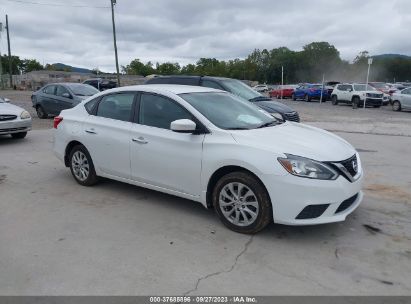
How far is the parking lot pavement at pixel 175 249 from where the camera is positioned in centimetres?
347

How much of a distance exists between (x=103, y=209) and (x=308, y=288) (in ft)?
9.62

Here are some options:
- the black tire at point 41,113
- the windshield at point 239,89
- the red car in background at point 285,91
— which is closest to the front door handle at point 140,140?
the windshield at point 239,89

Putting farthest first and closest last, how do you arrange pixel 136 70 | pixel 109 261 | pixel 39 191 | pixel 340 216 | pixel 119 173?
pixel 136 70
pixel 39 191
pixel 119 173
pixel 340 216
pixel 109 261

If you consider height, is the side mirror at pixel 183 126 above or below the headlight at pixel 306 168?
above

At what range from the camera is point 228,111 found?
5.27 m

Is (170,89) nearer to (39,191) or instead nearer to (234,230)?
(234,230)

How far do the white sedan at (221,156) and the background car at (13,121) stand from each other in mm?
4975

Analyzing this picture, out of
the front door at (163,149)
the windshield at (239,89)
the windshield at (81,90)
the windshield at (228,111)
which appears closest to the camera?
the front door at (163,149)

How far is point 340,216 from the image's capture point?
14.1 feet

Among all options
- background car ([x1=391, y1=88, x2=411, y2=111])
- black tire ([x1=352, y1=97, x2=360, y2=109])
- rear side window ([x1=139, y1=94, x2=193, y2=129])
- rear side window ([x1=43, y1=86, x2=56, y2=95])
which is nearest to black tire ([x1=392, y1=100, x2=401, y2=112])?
background car ([x1=391, y1=88, x2=411, y2=111])

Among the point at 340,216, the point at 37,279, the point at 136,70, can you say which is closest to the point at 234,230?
the point at 340,216

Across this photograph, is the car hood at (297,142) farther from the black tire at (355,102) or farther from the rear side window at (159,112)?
the black tire at (355,102)

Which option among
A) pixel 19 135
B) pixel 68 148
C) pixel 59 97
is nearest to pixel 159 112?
pixel 68 148

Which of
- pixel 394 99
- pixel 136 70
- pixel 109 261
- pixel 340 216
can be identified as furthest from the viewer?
pixel 136 70
